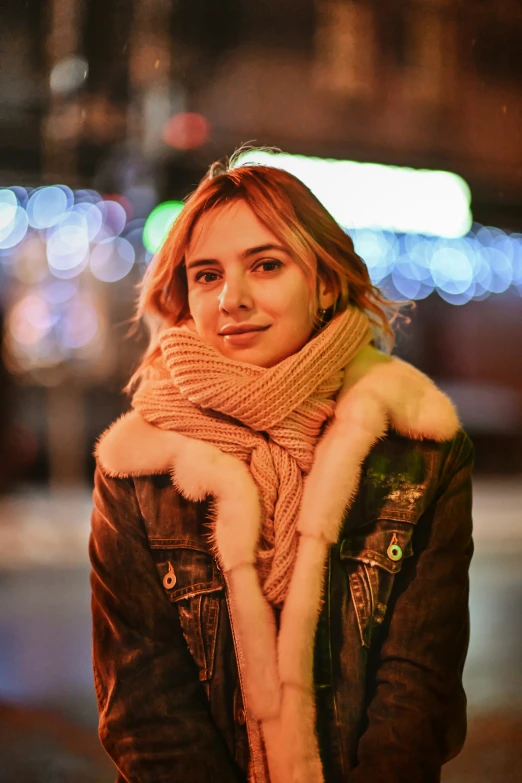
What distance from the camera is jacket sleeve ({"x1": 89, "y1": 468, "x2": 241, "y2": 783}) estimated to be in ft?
4.71

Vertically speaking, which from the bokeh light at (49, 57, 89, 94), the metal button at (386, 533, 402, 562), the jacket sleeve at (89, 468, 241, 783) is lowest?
the jacket sleeve at (89, 468, 241, 783)

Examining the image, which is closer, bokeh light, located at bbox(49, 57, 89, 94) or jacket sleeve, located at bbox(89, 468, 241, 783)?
jacket sleeve, located at bbox(89, 468, 241, 783)

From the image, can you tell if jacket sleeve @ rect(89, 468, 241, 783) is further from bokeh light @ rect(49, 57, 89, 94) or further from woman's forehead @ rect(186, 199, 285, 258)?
bokeh light @ rect(49, 57, 89, 94)

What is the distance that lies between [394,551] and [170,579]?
435mm

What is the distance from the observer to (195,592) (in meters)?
1.46

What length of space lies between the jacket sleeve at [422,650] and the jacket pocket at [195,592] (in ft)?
1.04

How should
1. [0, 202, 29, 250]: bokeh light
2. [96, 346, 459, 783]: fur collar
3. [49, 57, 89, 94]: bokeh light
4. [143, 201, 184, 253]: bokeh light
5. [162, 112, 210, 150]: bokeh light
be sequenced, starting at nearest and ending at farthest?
1. [96, 346, 459, 783]: fur collar
2. [143, 201, 184, 253]: bokeh light
3. [162, 112, 210, 150]: bokeh light
4. [49, 57, 89, 94]: bokeh light
5. [0, 202, 29, 250]: bokeh light

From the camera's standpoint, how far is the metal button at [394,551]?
144 centimetres

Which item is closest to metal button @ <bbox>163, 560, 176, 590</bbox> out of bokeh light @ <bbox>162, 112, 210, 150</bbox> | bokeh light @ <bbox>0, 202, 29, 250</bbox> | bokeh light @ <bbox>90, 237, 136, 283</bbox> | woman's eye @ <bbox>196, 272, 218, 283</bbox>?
woman's eye @ <bbox>196, 272, 218, 283</bbox>

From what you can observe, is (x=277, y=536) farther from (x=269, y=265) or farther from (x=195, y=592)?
(x=269, y=265)

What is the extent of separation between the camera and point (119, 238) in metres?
2.06

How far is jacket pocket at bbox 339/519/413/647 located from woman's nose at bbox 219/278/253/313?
0.49m

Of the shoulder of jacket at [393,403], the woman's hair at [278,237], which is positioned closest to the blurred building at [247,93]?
the woman's hair at [278,237]

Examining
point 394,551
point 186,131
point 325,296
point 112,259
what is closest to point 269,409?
point 325,296
